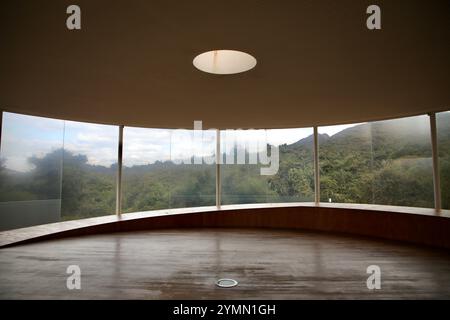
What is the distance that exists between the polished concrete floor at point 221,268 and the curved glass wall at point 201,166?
1497mm

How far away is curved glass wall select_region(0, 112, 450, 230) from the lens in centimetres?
481

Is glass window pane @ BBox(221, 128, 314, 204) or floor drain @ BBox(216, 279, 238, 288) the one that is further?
glass window pane @ BBox(221, 128, 314, 204)

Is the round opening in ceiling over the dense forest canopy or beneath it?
over

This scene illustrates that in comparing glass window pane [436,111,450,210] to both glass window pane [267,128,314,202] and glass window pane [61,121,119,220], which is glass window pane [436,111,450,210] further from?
glass window pane [61,121,119,220]

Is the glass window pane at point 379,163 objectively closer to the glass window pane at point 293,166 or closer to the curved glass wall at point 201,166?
the curved glass wall at point 201,166

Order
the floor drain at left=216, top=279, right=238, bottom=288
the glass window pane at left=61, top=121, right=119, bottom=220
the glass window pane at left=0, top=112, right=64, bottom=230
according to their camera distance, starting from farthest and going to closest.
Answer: the glass window pane at left=61, top=121, right=119, bottom=220 < the glass window pane at left=0, top=112, right=64, bottom=230 < the floor drain at left=216, top=279, right=238, bottom=288

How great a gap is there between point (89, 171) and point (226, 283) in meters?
5.67

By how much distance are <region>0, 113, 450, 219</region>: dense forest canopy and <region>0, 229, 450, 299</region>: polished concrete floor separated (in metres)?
1.52

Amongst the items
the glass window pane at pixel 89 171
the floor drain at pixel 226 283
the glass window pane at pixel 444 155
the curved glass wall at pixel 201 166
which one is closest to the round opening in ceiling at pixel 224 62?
the floor drain at pixel 226 283

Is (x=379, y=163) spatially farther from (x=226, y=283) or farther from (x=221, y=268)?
(x=226, y=283)

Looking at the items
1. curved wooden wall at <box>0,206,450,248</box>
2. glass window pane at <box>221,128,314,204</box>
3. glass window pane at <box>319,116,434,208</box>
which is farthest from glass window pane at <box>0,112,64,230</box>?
glass window pane at <box>319,116,434,208</box>

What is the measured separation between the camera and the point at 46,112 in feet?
14.8

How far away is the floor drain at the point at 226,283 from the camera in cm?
263

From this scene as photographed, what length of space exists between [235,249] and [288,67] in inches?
115
